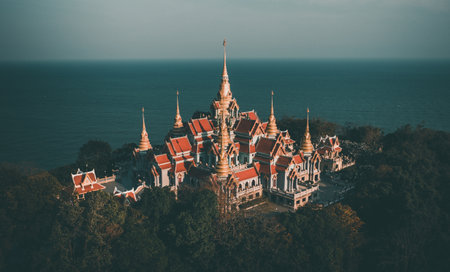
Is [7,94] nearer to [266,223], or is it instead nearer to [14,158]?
Result: [14,158]

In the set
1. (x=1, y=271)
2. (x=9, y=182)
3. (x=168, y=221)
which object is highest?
(x=9, y=182)

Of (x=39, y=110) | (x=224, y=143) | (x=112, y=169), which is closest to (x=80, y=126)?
(x=39, y=110)

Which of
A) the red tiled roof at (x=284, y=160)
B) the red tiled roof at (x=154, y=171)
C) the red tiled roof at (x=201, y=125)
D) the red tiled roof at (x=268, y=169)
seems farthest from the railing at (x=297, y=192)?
the red tiled roof at (x=154, y=171)

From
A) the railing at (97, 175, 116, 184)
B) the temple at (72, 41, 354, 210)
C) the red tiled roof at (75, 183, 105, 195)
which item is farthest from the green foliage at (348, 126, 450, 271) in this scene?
the railing at (97, 175, 116, 184)

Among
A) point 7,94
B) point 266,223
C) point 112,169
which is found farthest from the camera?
point 7,94

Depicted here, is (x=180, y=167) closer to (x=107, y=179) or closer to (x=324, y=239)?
(x=107, y=179)

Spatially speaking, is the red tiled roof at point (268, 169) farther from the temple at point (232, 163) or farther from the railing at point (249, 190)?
the railing at point (249, 190)
